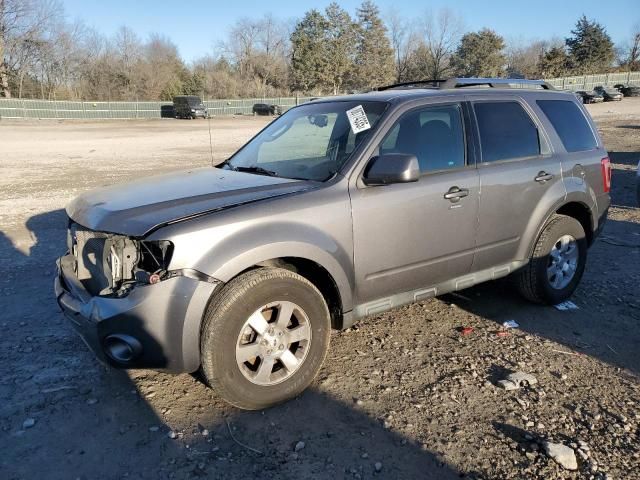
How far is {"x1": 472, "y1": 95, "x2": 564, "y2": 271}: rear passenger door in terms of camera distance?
411cm

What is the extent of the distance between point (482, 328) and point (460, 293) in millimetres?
844

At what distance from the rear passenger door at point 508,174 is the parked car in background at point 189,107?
47618mm

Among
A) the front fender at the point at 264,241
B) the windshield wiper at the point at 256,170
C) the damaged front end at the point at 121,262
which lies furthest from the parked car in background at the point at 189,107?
the front fender at the point at 264,241

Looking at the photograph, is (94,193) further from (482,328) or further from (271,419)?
(482,328)

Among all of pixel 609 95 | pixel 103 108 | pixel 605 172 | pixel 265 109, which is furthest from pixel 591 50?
pixel 605 172

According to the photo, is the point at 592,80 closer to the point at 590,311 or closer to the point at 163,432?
the point at 590,311

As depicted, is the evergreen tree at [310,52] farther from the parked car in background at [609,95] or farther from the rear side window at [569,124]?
the rear side window at [569,124]

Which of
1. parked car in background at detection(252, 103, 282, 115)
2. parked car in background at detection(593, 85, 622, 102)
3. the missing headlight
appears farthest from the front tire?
parked car in background at detection(593, 85, 622, 102)

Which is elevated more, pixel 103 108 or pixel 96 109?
pixel 103 108

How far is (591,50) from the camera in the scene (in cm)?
8206

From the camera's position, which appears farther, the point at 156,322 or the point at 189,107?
the point at 189,107

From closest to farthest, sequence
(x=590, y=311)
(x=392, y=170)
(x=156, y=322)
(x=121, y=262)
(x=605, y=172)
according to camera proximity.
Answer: (x=156, y=322)
(x=121, y=262)
(x=392, y=170)
(x=590, y=311)
(x=605, y=172)

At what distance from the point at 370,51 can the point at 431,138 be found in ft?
248

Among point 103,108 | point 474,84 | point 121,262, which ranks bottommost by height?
point 121,262
